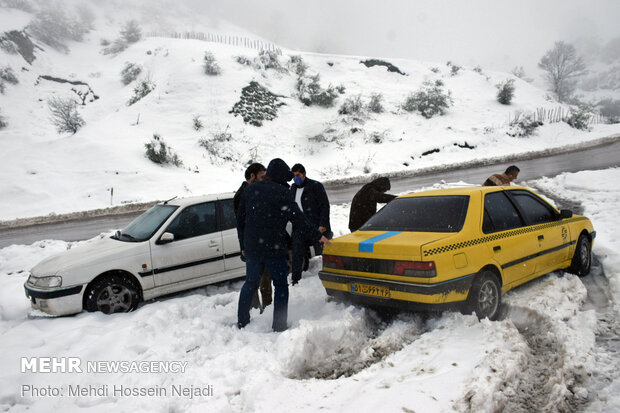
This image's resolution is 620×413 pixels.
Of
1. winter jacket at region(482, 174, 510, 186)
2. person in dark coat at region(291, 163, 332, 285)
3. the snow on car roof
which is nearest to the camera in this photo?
person in dark coat at region(291, 163, 332, 285)

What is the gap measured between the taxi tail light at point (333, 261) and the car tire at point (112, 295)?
2678mm

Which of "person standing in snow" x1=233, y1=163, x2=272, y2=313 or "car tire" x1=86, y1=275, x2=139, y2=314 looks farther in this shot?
"car tire" x1=86, y1=275, x2=139, y2=314

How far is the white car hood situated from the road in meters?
5.26

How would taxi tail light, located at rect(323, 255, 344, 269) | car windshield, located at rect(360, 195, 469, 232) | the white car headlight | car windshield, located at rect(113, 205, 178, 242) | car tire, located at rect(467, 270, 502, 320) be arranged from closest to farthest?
car tire, located at rect(467, 270, 502, 320), car windshield, located at rect(360, 195, 469, 232), taxi tail light, located at rect(323, 255, 344, 269), the white car headlight, car windshield, located at rect(113, 205, 178, 242)

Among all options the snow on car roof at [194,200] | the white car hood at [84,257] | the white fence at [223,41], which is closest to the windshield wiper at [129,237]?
the white car hood at [84,257]

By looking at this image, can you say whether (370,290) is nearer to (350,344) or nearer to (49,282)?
(350,344)

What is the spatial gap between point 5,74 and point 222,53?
21.5 meters

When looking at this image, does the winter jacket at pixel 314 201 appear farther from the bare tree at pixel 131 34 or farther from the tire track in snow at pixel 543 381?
the bare tree at pixel 131 34

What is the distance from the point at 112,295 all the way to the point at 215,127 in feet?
71.5

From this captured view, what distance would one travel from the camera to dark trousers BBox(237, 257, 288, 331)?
4129 millimetres

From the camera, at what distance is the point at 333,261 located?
14.9 ft

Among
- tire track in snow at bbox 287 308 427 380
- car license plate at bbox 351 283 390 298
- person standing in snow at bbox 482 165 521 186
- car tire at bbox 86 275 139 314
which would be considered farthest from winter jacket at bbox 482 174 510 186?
car tire at bbox 86 275 139 314

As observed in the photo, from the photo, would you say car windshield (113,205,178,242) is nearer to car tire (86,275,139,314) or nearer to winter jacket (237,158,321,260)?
car tire (86,275,139,314)

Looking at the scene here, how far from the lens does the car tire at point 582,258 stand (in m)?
5.38
